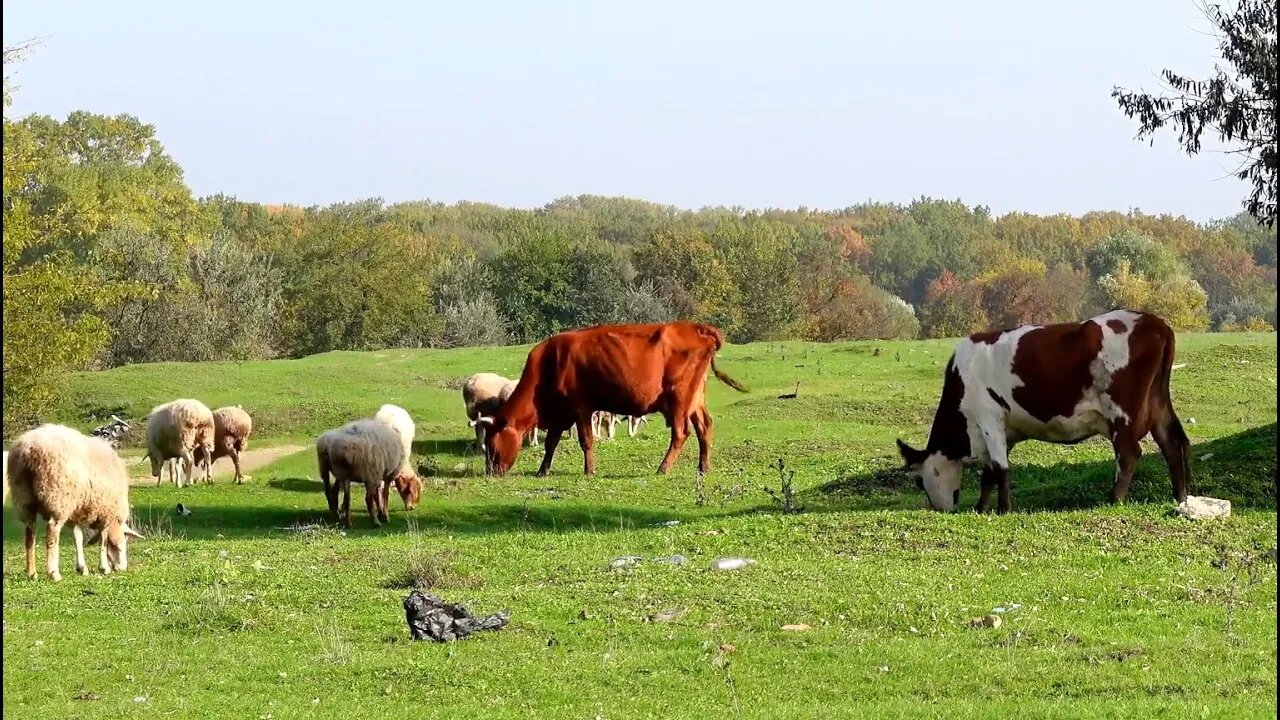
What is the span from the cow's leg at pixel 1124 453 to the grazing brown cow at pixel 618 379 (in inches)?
353

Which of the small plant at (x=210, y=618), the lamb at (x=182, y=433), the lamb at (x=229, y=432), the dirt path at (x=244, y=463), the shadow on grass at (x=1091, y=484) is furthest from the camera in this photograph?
the dirt path at (x=244, y=463)

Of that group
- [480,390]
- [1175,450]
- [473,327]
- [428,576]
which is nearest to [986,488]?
[1175,450]

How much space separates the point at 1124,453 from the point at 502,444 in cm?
1086

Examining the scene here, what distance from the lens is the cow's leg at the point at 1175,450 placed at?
1702 centimetres

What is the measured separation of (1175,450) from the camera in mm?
17031

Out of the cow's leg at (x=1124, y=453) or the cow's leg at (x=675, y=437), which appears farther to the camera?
the cow's leg at (x=675, y=437)

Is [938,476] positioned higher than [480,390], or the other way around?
[480,390]

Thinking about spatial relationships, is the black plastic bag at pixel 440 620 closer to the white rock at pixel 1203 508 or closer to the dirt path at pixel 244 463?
the white rock at pixel 1203 508

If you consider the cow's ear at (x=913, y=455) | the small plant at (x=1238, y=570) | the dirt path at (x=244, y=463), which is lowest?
the small plant at (x=1238, y=570)

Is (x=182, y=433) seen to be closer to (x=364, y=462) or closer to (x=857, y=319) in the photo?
(x=364, y=462)

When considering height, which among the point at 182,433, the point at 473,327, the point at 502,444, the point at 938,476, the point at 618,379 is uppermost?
the point at 473,327

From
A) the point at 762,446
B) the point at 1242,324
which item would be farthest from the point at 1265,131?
the point at 1242,324

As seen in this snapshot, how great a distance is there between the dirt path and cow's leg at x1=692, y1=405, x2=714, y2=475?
8584 mm

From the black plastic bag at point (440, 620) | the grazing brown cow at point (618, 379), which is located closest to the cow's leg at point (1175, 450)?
the black plastic bag at point (440, 620)
